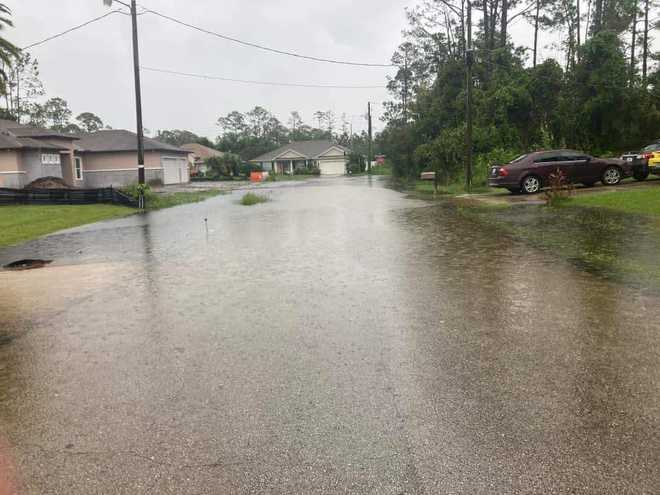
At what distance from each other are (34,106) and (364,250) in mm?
72932

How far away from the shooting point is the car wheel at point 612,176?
22.7 m

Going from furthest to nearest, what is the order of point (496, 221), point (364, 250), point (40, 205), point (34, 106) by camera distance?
point (34, 106) → point (40, 205) → point (496, 221) → point (364, 250)

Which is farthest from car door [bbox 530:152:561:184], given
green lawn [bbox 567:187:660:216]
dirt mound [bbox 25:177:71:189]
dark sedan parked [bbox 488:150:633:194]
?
dirt mound [bbox 25:177:71:189]

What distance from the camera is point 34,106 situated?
2810 inches

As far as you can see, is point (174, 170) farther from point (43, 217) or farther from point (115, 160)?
point (43, 217)

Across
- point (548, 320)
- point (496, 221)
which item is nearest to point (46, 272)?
point (548, 320)

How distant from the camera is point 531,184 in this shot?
22875 millimetres

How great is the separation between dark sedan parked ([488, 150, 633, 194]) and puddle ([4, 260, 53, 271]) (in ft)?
56.3

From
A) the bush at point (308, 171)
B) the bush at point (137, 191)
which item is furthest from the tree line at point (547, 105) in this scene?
the bush at point (308, 171)

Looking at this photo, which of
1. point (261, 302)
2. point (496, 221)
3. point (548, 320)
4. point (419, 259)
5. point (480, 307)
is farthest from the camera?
point (496, 221)

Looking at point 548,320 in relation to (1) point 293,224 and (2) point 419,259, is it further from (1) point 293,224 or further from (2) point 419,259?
(1) point 293,224

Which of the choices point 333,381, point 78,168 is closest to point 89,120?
point 78,168

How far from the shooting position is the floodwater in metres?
3.28

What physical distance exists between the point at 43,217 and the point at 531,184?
18777 millimetres
